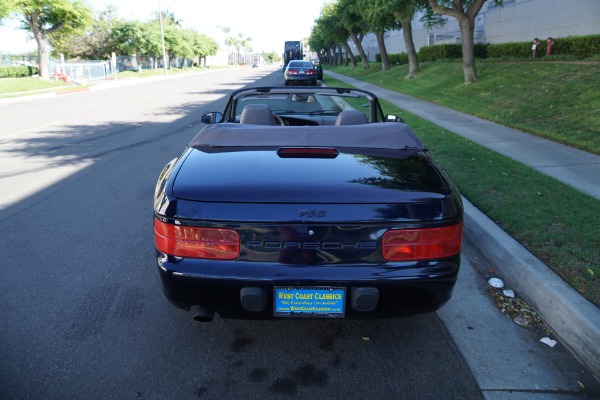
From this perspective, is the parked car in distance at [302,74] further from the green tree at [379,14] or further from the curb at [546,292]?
the curb at [546,292]

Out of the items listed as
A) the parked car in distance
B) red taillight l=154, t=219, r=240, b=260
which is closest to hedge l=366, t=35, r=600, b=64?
the parked car in distance

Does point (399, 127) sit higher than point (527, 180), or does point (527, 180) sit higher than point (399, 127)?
point (399, 127)

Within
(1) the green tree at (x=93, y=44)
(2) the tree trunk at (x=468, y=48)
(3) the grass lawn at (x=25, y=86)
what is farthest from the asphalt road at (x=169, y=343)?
(1) the green tree at (x=93, y=44)

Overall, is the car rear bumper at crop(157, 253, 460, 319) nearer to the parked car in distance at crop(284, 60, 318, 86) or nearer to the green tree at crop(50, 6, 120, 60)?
the parked car in distance at crop(284, 60, 318, 86)

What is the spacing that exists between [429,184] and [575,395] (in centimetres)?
133

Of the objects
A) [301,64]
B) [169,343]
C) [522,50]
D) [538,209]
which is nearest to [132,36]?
[301,64]

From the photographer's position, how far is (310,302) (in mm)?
2389

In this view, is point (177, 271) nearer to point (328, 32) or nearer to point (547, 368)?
point (547, 368)

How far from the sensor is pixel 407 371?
2590mm

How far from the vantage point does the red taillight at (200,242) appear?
234 cm

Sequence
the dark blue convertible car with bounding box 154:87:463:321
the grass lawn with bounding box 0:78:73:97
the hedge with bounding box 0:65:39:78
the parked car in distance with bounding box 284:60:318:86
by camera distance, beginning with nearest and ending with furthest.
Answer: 1. the dark blue convertible car with bounding box 154:87:463:321
2. the parked car in distance with bounding box 284:60:318:86
3. the grass lawn with bounding box 0:78:73:97
4. the hedge with bounding box 0:65:39:78

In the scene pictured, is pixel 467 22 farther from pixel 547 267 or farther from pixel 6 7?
pixel 6 7

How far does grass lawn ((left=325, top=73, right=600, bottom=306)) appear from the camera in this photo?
3483mm

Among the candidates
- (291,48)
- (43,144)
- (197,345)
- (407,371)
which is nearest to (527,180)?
(407,371)
